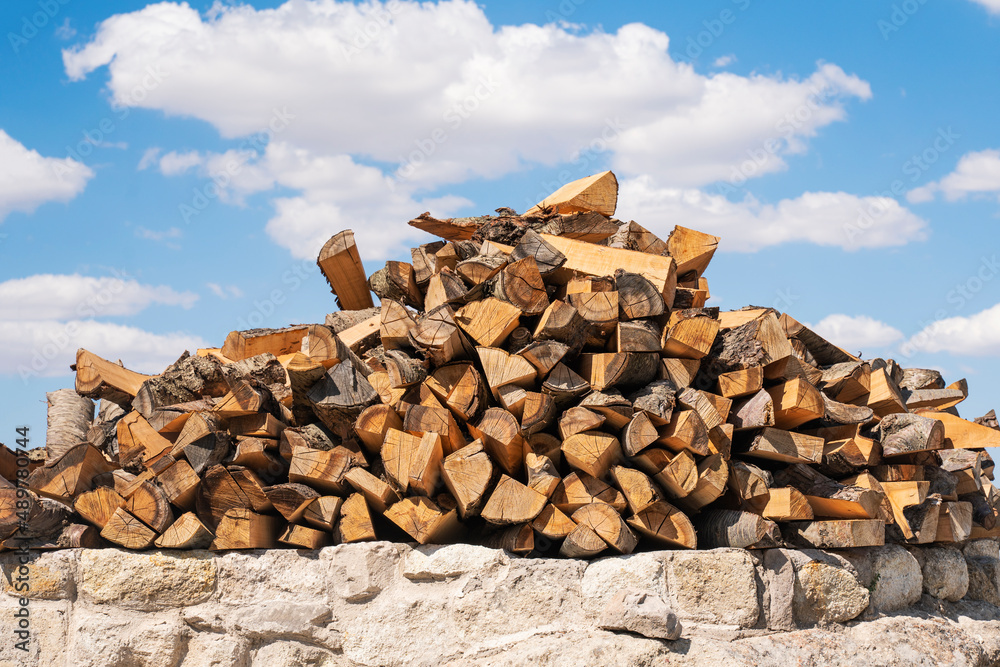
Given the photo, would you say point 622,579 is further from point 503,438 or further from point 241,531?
point 241,531

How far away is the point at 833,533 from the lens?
390 cm

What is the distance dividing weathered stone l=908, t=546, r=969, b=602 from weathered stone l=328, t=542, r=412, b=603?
285 cm

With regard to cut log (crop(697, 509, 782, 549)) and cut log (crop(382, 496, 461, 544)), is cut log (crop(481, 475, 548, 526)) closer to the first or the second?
cut log (crop(382, 496, 461, 544))

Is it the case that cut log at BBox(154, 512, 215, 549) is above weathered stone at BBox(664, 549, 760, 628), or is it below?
above

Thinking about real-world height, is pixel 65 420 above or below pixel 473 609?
above

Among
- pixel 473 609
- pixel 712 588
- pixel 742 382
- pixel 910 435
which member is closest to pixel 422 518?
pixel 473 609

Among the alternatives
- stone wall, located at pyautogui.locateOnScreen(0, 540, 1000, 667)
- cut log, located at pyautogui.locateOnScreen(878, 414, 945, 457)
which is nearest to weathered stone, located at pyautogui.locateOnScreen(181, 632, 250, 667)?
stone wall, located at pyautogui.locateOnScreen(0, 540, 1000, 667)

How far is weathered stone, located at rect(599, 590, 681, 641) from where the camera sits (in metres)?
3.36

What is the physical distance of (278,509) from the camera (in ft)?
12.8

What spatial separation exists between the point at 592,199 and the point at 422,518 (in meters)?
2.48

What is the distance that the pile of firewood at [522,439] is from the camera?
366 cm

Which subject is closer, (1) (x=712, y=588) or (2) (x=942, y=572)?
(1) (x=712, y=588)

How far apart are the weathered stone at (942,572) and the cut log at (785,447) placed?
1007 millimetres

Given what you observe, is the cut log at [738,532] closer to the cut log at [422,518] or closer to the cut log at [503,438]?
the cut log at [503,438]
